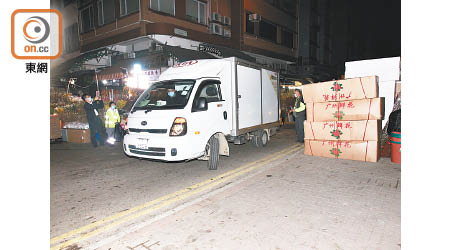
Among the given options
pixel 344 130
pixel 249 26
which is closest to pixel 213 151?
pixel 344 130

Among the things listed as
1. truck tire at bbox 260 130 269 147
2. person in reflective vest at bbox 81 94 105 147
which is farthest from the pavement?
person in reflective vest at bbox 81 94 105 147

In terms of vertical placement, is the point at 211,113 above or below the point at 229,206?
above

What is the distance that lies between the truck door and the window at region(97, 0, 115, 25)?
13.3 m

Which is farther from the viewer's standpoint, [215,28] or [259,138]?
[215,28]

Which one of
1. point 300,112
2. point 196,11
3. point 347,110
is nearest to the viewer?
point 347,110

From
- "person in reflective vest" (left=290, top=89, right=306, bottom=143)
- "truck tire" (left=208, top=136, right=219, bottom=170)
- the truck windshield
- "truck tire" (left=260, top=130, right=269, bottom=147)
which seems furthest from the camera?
"person in reflective vest" (left=290, top=89, right=306, bottom=143)

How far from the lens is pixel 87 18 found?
1872 centimetres

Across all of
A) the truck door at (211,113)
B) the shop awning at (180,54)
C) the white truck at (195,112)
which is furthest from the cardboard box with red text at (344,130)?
the shop awning at (180,54)

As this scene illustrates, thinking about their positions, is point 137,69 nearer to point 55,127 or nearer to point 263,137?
point 55,127

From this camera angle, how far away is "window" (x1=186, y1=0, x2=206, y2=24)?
1652 centimetres

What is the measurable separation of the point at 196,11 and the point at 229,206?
51.6ft

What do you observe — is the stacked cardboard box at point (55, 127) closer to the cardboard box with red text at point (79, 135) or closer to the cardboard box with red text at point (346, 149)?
the cardboard box with red text at point (79, 135)

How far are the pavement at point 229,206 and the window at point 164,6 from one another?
1083cm

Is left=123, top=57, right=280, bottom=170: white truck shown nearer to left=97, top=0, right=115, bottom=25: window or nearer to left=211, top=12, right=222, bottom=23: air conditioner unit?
left=211, top=12, right=222, bottom=23: air conditioner unit
